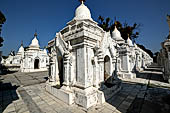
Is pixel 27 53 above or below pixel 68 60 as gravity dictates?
above

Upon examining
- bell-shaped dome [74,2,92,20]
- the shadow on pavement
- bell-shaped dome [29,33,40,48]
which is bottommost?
the shadow on pavement

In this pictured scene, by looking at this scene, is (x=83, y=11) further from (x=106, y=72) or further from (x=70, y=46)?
(x=106, y=72)

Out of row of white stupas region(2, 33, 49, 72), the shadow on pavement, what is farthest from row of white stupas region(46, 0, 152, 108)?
row of white stupas region(2, 33, 49, 72)

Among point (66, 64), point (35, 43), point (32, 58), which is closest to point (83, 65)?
point (66, 64)

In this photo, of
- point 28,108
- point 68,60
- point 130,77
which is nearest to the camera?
point 28,108

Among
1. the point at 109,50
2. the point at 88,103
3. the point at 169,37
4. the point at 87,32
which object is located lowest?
the point at 88,103

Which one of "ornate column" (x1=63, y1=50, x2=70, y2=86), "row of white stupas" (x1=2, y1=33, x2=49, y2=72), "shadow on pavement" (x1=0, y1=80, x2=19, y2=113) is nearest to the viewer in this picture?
"shadow on pavement" (x1=0, y1=80, x2=19, y2=113)

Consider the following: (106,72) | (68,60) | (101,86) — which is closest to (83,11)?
(68,60)

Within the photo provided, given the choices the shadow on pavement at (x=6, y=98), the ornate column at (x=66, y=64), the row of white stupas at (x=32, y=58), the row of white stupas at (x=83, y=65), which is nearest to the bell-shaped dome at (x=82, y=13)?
the row of white stupas at (x=83, y=65)

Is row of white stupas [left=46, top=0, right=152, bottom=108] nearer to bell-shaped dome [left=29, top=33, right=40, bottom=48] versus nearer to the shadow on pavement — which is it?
the shadow on pavement

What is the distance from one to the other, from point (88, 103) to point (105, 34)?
14.1 ft

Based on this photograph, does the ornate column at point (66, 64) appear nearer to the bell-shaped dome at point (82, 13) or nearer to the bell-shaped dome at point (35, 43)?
the bell-shaped dome at point (82, 13)

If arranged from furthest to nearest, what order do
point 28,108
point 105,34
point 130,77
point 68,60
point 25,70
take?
point 25,70
point 130,77
point 105,34
point 68,60
point 28,108

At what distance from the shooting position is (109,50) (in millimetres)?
6207
